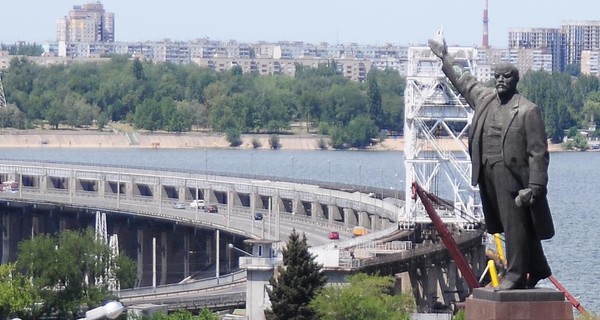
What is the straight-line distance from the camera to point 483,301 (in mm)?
12953

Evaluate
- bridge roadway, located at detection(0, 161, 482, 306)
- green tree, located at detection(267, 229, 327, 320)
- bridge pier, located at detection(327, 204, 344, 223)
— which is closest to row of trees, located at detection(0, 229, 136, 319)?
green tree, located at detection(267, 229, 327, 320)

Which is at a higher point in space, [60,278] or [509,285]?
[509,285]

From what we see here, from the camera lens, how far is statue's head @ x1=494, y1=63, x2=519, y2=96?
13031 millimetres

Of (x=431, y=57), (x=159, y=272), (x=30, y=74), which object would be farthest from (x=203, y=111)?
(x=431, y=57)

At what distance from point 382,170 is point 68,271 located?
244ft

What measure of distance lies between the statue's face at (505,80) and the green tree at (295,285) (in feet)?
65.9

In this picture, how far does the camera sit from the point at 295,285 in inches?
1325

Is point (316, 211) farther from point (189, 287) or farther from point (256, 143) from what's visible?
point (256, 143)

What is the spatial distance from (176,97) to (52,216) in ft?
324

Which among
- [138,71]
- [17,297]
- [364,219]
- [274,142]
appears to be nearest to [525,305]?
[17,297]

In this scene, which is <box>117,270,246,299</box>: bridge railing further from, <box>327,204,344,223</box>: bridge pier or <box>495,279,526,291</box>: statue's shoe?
<box>495,279,526,291</box>: statue's shoe

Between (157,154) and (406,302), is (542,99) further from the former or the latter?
(406,302)

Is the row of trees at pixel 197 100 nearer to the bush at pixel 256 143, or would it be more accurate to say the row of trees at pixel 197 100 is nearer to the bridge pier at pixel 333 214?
the bush at pixel 256 143

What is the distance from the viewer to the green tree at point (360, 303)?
3338 centimetres
